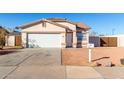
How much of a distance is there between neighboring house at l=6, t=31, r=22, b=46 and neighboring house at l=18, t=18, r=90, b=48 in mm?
498

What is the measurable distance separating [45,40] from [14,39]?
3.39 meters

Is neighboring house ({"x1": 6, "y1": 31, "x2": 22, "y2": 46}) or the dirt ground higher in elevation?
neighboring house ({"x1": 6, "y1": 31, "x2": 22, "y2": 46})

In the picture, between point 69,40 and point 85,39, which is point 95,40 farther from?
point 69,40

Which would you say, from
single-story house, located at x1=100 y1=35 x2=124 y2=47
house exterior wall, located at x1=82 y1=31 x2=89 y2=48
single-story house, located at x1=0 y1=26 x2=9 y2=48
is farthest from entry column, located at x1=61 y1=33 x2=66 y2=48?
single-story house, located at x1=0 y1=26 x2=9 y2=48

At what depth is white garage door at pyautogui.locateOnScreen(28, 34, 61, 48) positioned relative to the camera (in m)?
17.8

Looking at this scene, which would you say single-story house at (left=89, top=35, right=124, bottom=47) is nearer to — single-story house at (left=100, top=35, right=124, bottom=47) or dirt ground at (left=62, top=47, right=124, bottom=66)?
single-story house at (left=100, top=35, right=124, bottom=47)

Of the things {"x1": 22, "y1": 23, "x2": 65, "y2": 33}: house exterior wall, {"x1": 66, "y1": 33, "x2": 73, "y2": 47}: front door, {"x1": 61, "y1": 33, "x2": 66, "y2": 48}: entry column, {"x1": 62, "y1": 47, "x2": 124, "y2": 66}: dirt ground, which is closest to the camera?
{"x1": 62, "y1": 47, "x2": 124, "y2": 66}: dirt ground

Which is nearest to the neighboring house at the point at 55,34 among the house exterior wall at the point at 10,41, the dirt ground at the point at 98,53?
the dirt ground at the point at 98,53

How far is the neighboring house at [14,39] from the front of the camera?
1566cm

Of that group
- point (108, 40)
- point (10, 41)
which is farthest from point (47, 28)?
point (108, 40)

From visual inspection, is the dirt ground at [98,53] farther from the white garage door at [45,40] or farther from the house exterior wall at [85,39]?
the white garage door at [45,40]

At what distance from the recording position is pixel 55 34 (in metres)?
19.2
